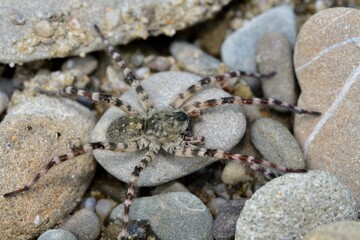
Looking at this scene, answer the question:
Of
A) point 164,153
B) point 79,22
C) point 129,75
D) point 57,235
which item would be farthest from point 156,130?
point 79,22

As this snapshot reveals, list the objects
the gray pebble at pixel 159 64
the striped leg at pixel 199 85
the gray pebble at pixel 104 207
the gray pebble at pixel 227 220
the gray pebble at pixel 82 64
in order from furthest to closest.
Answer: the gray pebble at pixel 159 64, the gray pebble at pixel 82 64, the striped leg at pixel 199 85, the gray pebble at pixel 104 207, the gray pebble at pixel 227 220

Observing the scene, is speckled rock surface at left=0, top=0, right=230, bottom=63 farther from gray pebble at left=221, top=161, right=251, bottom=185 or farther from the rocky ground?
gray pebble at left=221, top=161, right=251, bottom=185

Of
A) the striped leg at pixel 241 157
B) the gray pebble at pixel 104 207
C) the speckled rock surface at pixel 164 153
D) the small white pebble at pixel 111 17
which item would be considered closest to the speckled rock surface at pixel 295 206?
the striped leg at pixel 241 157

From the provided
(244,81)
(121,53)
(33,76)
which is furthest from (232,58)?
(33,76)

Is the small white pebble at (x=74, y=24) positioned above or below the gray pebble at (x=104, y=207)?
above

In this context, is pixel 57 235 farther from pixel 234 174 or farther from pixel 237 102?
pixel 237 102

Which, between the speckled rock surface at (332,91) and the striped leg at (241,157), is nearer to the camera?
the striped leg at (241,157)

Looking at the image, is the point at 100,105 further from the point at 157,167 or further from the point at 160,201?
the point at 160,201

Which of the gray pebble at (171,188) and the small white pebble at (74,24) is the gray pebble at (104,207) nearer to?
the gray pebble at (171,188)
